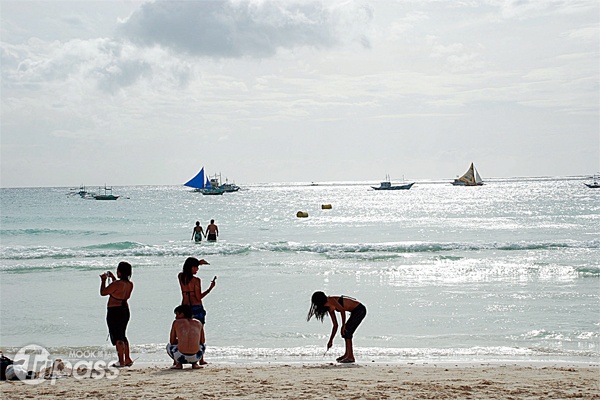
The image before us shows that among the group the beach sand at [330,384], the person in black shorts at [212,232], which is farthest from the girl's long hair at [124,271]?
the person in black shorts at [212,232]

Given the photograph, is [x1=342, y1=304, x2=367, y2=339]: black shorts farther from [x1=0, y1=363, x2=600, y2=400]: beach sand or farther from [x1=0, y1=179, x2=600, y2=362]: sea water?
[x1=0, y1=179, x2=600, y2=362]: sea water

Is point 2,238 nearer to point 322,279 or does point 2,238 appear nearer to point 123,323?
point 322,279

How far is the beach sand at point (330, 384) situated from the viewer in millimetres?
5793

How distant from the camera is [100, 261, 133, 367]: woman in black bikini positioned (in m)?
7.38

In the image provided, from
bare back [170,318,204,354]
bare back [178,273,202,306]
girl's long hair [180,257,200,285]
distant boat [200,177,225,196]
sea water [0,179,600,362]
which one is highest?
distant boat [200,177,225,196]

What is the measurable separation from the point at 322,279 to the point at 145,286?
4780 millimetres

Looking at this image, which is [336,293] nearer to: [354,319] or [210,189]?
[354,319]

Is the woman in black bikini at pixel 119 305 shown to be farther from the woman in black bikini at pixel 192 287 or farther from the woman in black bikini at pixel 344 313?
the woman in black bikini at pixel 344 313

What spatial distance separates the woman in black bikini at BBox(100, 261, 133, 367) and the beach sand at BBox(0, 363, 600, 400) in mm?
367

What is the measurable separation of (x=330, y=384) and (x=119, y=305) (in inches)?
116

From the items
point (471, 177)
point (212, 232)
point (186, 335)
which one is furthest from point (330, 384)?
point (471, 177)

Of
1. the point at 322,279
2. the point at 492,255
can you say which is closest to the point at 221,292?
the point at 322,279

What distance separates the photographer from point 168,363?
Answer: 811cm

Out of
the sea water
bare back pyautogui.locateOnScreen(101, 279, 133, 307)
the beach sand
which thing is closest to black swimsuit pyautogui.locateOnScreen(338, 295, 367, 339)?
the beach sand
